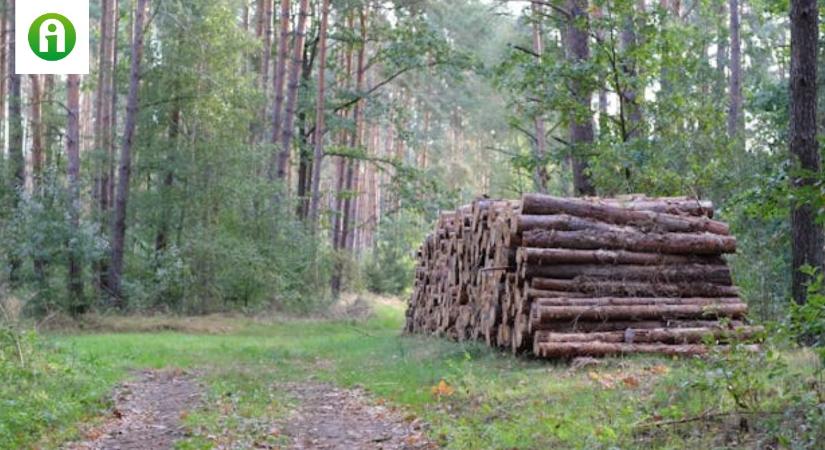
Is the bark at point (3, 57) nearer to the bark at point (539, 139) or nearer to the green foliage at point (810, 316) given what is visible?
the bark at point (539, 139)

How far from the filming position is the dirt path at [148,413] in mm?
9250

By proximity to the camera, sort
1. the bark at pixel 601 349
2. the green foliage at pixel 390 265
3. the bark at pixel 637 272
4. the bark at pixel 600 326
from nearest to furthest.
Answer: the bark at pixel 601 349
the bark at pixel 600 326
the bark at pixel 637 272
the green foliage at pixel 390 265

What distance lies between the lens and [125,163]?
27.9 metres

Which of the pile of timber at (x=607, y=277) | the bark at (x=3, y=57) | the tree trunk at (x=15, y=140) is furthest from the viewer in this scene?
the bark at (x=3, y=57)

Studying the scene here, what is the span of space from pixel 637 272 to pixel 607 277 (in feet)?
1.45

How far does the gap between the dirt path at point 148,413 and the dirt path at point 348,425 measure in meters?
1.19

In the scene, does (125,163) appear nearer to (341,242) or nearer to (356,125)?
(356,125)

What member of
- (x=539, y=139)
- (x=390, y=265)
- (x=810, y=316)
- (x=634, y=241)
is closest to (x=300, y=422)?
(x=810, y=316)

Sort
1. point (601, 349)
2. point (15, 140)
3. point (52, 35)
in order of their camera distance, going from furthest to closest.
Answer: point (15, 140) < point (52, 35) < point (601, 349)

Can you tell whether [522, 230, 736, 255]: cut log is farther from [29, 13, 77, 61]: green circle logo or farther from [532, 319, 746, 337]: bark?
[29, 13, 77, 61]: green circle logo

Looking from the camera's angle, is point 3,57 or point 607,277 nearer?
point 607,277

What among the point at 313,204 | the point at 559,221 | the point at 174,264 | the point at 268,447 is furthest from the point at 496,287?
the point at 313,204

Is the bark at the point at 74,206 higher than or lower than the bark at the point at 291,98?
lower

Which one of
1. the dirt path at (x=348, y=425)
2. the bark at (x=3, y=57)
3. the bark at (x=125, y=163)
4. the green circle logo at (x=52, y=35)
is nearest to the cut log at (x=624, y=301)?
the dirt path at (x=348, y=425)
